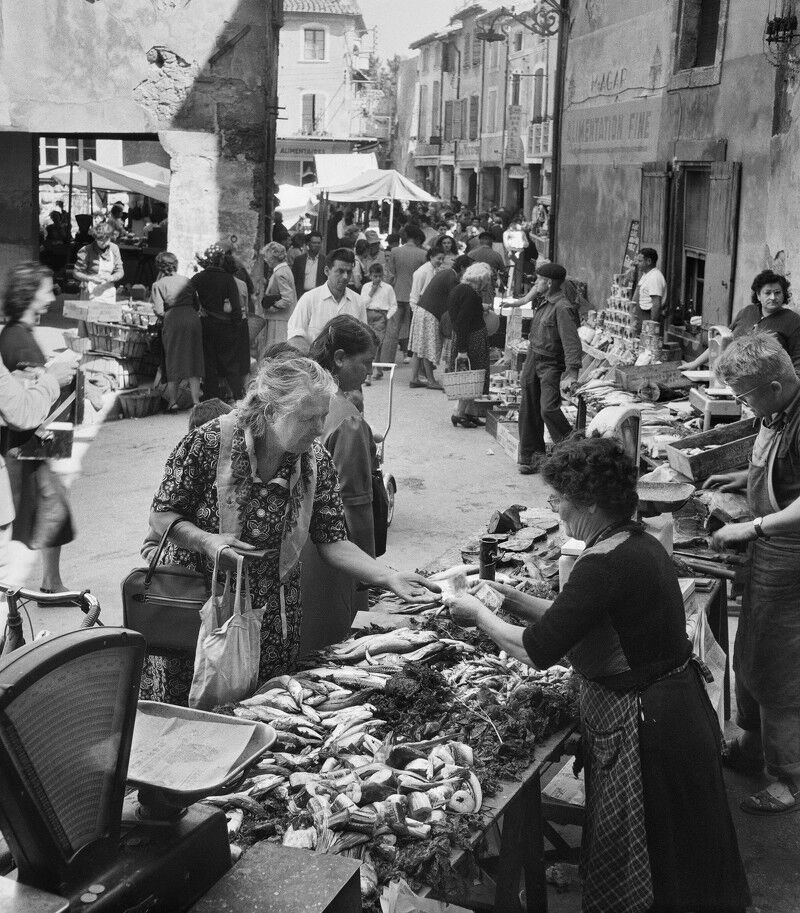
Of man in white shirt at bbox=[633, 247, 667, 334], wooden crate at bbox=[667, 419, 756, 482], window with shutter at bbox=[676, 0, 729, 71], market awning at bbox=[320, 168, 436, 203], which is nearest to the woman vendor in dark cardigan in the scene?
wooden crate at bbox=[667, 419, 756, 482]

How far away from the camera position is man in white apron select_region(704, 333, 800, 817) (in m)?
4.49

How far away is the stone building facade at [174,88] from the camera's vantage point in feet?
47.3

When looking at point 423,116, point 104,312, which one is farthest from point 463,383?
point 423,116

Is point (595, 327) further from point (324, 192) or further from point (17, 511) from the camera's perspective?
point (17, 511)

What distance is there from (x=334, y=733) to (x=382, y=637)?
2.56 ft

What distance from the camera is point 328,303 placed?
32.8 feet

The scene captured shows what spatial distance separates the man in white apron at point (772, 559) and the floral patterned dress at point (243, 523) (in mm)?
1741

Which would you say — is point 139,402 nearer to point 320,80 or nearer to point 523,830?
point 523,830

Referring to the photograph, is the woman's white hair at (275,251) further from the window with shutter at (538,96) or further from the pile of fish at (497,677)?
the window with shutter at (538,96)

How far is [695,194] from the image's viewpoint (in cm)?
1326

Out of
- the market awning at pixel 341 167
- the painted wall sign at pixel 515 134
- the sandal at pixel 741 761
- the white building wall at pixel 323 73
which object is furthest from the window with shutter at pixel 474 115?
the sandal at pixel 741 761

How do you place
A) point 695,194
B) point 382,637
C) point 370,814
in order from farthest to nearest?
point 695,194 → point 382,637 → point 370,814

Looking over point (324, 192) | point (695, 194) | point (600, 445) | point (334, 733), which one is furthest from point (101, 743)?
point (324, 192)

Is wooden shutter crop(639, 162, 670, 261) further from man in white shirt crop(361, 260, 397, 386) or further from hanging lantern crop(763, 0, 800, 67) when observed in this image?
man in white shirt crop(361, 260, 397, 386)
